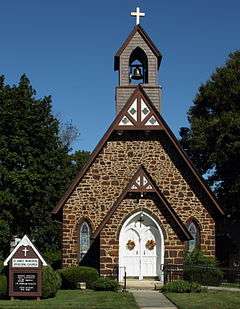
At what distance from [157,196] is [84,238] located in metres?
4.81

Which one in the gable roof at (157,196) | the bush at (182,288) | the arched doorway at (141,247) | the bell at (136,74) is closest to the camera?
the bush at (182,288)

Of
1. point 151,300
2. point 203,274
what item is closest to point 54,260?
point 203,274

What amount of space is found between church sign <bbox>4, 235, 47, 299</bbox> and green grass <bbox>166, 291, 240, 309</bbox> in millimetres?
5088

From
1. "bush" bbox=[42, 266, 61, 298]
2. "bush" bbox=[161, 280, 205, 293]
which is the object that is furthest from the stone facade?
"bush" bbox=[42, 266, 61, 298]

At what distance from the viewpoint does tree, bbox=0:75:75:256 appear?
4559 cm

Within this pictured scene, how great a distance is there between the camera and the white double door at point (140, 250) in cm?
3170

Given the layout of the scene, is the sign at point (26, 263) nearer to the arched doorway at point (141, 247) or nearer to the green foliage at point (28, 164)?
the arched doorway at point (141, 247)

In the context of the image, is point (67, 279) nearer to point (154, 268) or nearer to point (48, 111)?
point (154, 268)

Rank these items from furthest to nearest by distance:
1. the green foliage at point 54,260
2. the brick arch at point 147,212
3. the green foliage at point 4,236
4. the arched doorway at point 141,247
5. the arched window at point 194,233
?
the green foliage at point 4,236
the green foliage at point 54,260
the arched window at point 194,233
the arched doorway at point 141,247
the brick arch at point 147,212

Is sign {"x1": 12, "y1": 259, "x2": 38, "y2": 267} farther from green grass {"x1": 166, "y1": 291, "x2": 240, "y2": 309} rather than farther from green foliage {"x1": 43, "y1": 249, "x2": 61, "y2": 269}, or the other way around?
green foliage {"x1": 43, "y1": 249, "x2": 61, "y2": 269}

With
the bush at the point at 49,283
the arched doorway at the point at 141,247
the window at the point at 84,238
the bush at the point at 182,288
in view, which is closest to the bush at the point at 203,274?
the arched doorway at the point at 141,247

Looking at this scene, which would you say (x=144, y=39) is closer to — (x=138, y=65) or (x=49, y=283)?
(x=138, y=65)

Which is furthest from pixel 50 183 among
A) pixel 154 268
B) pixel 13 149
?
pixel 154 268

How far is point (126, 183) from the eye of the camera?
33.5m
